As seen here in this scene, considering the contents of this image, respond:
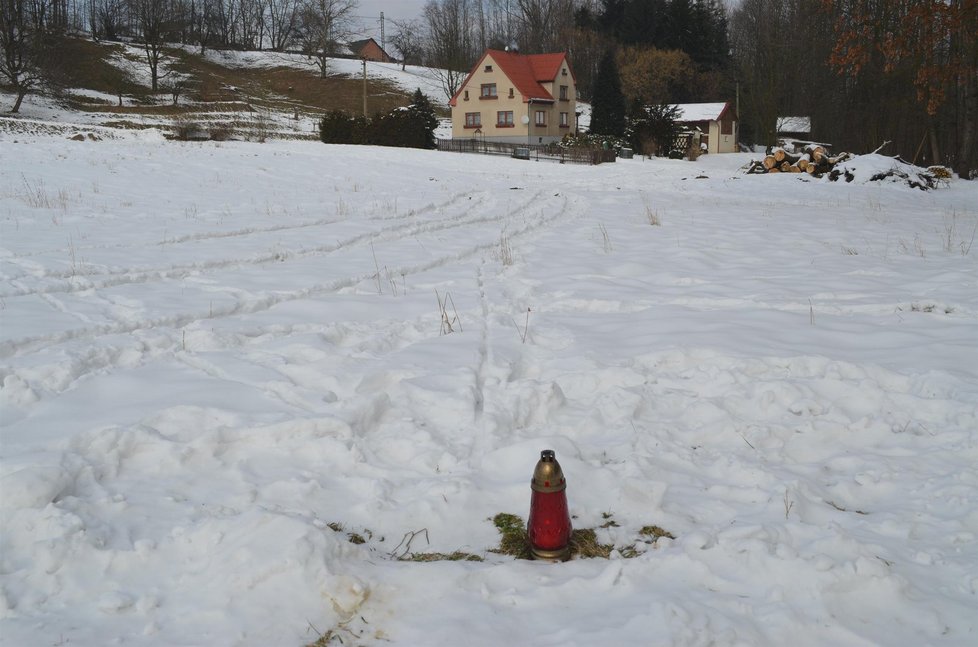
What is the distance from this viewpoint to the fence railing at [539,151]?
117 ft

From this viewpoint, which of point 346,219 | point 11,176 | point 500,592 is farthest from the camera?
point 11,176

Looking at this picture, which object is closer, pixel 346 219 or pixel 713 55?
pixel 346 219

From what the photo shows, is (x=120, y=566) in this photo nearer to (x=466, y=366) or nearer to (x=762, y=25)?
(x=466, y=366)

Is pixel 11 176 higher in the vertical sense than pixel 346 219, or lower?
higher

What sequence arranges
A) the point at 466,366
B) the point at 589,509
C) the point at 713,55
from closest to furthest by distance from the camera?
1. the point at 589,509
2. the point at 466,366
3. the point at 713,55

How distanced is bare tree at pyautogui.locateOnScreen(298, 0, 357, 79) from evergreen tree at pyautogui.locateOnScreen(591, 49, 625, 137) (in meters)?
33.9

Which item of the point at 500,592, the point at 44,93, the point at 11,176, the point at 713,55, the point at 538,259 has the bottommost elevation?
the point at 500,592

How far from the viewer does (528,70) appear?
170 feet

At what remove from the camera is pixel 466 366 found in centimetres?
534

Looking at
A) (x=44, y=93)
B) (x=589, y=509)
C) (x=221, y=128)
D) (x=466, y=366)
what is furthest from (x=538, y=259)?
(x=44, y=93)

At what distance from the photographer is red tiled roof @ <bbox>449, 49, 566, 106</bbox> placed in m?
49.6

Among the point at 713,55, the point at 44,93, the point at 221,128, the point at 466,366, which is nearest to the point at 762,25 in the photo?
the point at 713,55

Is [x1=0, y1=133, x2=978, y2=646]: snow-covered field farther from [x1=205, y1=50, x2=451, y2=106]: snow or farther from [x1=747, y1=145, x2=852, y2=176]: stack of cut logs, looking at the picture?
[x1=205, y1=50, x2=451, y2=106]: snow

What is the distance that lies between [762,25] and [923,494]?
2820 inches
